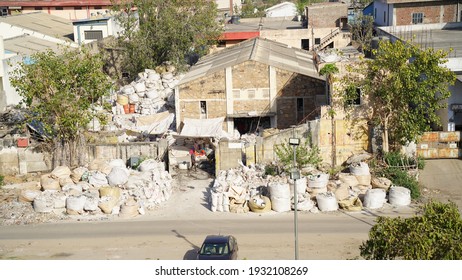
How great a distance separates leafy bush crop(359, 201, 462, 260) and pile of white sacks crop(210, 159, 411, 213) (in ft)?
35.9

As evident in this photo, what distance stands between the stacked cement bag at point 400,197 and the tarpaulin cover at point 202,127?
9518 millimetres

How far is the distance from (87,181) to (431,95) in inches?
571

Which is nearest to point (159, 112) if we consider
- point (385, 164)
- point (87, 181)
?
point (87, 181)

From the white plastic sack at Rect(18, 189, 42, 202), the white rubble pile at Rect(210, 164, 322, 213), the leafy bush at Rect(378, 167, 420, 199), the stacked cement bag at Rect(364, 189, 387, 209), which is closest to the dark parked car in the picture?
the white rubble pile at Rect(210, 164, 322, 213)

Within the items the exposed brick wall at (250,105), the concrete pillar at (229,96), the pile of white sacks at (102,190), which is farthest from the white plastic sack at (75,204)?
the exposed brick wall at (250,105)

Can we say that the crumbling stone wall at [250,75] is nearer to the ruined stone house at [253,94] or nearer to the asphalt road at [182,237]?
the ruined stone house at [253,94]

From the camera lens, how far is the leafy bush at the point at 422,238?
44.3ft

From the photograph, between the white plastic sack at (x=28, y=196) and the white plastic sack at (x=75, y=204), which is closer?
the white plastic sack at (x=75, y=204)

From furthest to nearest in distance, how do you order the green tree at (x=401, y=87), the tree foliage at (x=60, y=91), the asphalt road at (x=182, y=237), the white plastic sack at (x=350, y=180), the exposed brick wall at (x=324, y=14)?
1. the exposed brick wall at (x=324, y=14)
2. the tree foliage at (x=60, y=91)
3. the green tree at (x=401, y=87)
4. the white plastic sack at (x=350, y=180)
5. the asphalt road at (x=182, y=237)

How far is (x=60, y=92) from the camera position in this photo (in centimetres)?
2931

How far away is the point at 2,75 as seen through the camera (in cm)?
3744

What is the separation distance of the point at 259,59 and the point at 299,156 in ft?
27.0

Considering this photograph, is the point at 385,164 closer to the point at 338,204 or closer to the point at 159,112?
the point at 338,204

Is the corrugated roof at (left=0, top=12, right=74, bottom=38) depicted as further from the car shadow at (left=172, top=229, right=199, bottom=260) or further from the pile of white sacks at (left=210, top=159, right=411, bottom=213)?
the car shadow at (left=172, top=229, right=199, bottom=260)
